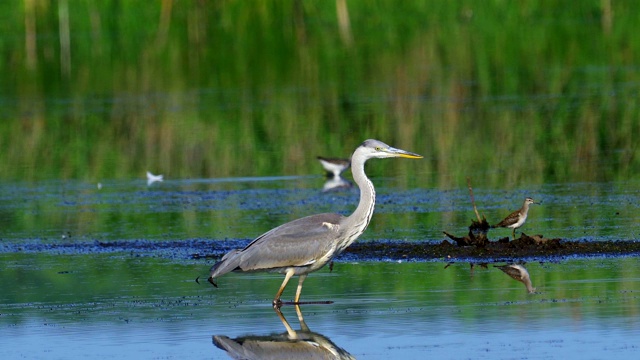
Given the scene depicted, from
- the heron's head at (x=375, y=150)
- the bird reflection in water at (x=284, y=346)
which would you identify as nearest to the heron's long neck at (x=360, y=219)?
the heron's head at (x=375, y=150)

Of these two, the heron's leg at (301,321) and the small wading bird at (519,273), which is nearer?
the heron's leg at (301,321)

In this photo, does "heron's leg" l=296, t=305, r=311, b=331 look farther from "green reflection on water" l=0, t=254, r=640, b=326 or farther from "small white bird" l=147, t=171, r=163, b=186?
"small white bird" l=147, t=171, r=163, b=186

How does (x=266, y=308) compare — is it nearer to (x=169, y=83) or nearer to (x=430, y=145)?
(x=430, y=145)

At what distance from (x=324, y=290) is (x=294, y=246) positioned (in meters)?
0.85

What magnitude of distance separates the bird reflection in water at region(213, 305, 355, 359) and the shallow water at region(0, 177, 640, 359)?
0.14ft

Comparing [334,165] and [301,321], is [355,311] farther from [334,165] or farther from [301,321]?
[334,165]

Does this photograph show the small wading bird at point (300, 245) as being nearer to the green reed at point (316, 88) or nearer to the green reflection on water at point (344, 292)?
the green reflection on water at point (344, 292)

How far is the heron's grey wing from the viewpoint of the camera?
11.1 m

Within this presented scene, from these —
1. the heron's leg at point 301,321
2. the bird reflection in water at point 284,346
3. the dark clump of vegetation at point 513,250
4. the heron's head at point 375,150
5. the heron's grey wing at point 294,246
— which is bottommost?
the bird reflection in water at point 284,346

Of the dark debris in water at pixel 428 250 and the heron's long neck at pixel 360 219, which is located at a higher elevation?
the heron's long neck at pixel 360 219

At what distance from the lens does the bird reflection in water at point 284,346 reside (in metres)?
9.44

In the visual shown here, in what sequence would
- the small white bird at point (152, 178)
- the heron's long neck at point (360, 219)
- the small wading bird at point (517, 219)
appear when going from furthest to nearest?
the small white bird at point (152, 178) < the small wading bird at point (517, 219) < the heron's long neck at point (360, 219)

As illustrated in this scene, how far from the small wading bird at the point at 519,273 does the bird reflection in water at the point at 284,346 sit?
83.1 inches

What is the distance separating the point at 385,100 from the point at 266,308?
17.1m
